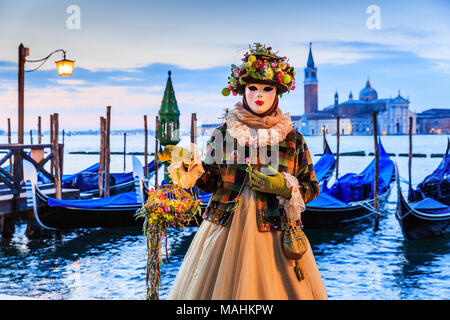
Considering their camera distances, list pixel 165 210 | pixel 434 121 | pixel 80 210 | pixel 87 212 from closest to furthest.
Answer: pixel 165 210 → pixel 80 210 → pixel 87 212 → pixel 434 121

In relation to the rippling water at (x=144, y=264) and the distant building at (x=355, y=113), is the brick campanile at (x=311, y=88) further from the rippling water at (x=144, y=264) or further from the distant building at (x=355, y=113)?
the rippling water at (x=144, y=264)

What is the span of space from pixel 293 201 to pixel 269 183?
0.41ft

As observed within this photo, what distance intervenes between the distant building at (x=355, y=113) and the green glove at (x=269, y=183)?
9434 centimetres

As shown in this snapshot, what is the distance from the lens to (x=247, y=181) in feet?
6.84

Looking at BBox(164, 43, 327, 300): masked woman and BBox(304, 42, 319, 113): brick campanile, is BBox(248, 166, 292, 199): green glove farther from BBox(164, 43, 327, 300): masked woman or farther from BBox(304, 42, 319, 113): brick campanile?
BBox(304, 42, 319, 113): brick campanile

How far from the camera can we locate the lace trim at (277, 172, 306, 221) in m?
2.00

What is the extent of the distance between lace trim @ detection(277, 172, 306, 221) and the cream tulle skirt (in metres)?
0.09

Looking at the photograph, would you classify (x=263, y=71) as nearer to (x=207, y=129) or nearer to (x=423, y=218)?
(x=207, y=129)

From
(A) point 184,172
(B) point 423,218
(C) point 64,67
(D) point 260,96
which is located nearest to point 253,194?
(A) point 184,172

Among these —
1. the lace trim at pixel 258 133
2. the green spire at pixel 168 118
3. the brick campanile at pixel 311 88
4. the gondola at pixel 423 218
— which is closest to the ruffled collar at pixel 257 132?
the lace trim at pixel 258 133

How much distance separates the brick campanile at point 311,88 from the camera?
107875mm

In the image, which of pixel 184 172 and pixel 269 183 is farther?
pixel 184 172

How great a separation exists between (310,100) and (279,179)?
4278 inches

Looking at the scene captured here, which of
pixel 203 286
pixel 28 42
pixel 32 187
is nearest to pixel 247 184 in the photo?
pixel 203 286
